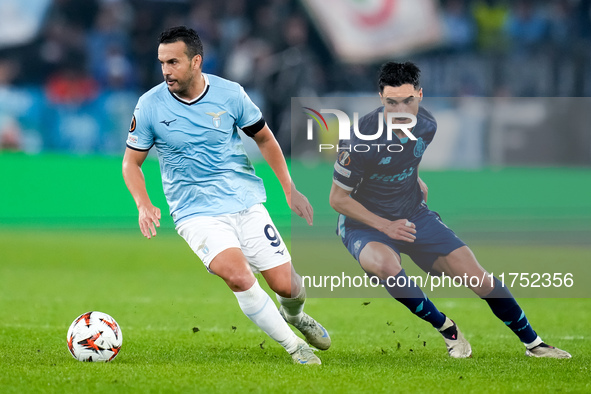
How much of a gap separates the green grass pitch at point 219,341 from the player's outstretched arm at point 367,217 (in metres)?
0.87

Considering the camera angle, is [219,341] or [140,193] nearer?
[140,193]

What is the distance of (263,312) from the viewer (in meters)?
5.78

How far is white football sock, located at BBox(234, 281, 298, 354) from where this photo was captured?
227 inches

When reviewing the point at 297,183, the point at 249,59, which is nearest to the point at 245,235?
the point at 297,183

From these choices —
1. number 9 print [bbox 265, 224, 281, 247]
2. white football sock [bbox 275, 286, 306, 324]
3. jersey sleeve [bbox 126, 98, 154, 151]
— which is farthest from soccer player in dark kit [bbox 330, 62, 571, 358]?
jersey sleeve [bbox 126, 98, 154, 151]

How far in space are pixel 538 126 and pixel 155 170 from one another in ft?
20.3

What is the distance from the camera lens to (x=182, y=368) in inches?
223

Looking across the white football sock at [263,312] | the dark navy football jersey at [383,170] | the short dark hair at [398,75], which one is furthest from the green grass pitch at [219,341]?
the short dark hair at [398,75]

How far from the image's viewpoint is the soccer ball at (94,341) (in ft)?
19.1

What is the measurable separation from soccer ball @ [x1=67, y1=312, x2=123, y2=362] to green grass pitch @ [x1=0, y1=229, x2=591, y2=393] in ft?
0.35

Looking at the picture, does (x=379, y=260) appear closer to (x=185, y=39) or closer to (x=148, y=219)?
(x=148, y=219)

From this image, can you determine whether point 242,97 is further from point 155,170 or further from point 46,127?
point 46,127

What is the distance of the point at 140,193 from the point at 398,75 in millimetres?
1944

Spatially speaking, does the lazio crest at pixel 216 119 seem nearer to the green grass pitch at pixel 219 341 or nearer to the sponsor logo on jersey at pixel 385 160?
the sponsor logo on jersey at pixel 385 160
